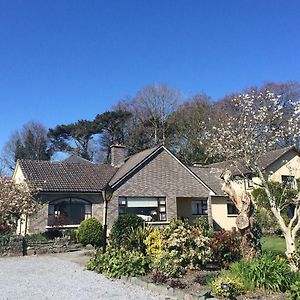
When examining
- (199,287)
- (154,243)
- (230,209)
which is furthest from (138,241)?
(230,209)

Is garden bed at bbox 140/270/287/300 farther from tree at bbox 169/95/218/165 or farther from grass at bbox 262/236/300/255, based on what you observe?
tree at bbox 169/95/218/165

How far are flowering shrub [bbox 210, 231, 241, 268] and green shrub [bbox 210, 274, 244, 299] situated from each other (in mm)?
3187

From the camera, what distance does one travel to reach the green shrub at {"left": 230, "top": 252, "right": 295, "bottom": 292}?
25.8ft

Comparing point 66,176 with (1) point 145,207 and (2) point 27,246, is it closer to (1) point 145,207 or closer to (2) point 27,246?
(1) point 145,207

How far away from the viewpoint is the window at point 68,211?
74.5 ft

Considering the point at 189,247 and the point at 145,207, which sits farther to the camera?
the point at 145,207

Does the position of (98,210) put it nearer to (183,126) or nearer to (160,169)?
(160,169)

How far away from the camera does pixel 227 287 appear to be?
744cm

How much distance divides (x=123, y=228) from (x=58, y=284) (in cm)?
667

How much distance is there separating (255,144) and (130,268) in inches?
396

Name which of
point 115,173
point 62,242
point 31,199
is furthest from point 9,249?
point 115,173

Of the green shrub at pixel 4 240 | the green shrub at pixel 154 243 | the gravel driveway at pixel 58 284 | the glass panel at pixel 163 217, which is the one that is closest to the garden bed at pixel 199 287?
the gravel driveway at pixel 58 284

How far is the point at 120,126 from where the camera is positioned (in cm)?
4453

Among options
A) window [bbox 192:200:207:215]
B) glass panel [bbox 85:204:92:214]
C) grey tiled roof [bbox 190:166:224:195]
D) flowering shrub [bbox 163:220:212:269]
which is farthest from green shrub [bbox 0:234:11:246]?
grey tiled roof [bbox 190:166:224:195]
